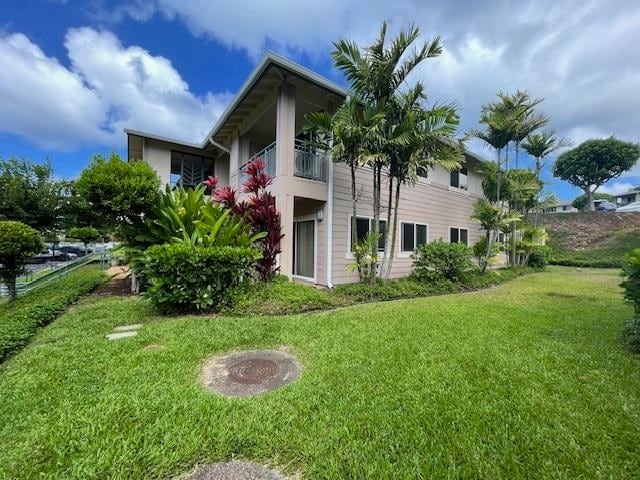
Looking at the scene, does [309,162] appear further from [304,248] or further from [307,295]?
[307,295]

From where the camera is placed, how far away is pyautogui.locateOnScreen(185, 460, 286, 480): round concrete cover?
1892 millimetres

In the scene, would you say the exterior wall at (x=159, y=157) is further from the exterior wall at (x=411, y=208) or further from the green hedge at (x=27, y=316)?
the exterior wall at (x=411, y=208)

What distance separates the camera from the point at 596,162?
118 ft

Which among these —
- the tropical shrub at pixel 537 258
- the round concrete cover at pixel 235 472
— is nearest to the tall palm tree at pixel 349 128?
the round concrete cover at pixel 235 472

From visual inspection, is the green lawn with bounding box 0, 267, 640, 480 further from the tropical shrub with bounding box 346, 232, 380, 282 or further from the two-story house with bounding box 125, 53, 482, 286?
the two-story house with bounding box 125, 53, 482, 286

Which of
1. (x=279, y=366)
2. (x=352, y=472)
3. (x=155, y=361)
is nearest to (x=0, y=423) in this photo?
(x=155, y=361)

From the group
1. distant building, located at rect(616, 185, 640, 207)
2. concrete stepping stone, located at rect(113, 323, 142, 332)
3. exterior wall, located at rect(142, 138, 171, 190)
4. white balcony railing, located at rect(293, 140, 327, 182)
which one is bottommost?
concrete stepping stone, located at rect(113, 323, 142, 332)

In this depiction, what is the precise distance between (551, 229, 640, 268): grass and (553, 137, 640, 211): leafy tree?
1828cm

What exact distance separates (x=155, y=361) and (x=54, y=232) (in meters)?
22.3

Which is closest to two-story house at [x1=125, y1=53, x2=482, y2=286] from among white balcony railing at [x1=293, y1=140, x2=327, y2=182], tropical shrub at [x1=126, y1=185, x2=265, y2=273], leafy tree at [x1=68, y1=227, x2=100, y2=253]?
white balcony railing at [x1=293, y1=140, x2=327, y2=182]

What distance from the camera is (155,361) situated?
11.8ft

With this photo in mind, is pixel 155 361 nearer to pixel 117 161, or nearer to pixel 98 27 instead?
pixel 117 161

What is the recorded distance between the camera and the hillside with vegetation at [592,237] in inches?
798

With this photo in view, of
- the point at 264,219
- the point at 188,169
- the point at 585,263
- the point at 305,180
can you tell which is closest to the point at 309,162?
the point at 305,180
